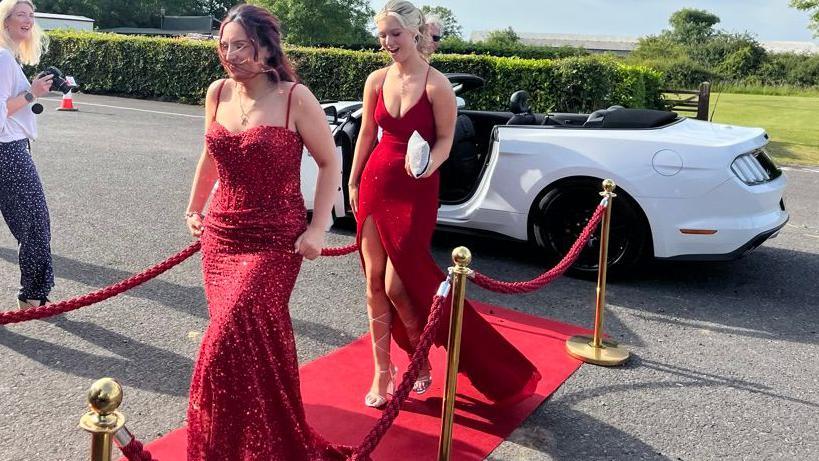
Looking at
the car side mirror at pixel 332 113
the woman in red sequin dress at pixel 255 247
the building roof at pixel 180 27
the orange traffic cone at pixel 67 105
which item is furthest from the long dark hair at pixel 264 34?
the building roof at pixel 180 27

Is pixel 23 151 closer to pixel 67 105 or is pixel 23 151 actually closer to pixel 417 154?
pixel 417 154

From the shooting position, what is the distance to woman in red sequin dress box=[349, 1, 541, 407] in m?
3.52

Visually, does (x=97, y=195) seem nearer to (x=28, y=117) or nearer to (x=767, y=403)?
(x=28, y=117)

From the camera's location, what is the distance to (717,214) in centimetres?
531

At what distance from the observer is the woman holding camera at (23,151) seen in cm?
441

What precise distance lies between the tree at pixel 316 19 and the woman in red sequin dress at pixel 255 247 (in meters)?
37.9

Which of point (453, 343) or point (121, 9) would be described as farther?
point (121, 9)

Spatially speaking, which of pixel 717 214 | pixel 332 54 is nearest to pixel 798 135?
pixel 332 54

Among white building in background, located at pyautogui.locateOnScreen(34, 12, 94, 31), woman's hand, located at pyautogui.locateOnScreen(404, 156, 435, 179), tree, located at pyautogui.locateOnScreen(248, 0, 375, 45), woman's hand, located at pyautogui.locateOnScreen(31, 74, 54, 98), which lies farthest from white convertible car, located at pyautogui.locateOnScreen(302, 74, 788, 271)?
tree, located at pyautogui.locateOnScreen(248, 0, 375, 45)

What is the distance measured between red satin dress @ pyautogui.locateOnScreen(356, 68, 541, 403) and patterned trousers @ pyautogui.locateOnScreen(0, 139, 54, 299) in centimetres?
234

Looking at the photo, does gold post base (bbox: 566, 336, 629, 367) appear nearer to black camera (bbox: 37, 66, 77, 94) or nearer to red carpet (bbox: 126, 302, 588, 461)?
red carpet (bbox: 126, 302, 588, 461)

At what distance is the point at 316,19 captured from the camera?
40344 mm

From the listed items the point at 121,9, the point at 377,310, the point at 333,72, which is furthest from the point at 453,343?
the point at 121,9

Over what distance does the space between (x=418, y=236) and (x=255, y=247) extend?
3.37 ft
